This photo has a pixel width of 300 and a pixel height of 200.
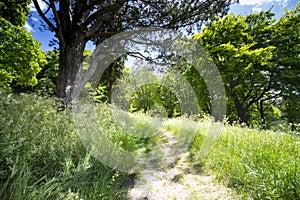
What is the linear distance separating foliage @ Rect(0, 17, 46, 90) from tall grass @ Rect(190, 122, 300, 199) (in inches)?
365

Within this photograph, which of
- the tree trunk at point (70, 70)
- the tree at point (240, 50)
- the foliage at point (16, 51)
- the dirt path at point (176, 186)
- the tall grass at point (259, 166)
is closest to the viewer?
the tall grass at point (259, 166)

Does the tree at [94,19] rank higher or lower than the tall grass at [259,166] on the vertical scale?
higher

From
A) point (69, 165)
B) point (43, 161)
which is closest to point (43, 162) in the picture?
point (43, 161)

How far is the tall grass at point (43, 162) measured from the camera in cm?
136

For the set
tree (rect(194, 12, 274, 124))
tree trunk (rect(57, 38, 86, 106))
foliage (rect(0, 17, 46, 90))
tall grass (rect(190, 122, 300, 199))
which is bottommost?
tall grass (rect(190, 122, 300, 199))

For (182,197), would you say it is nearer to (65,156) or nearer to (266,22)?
(65,156)

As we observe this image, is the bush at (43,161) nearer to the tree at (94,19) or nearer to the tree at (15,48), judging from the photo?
the tree at (94,19)

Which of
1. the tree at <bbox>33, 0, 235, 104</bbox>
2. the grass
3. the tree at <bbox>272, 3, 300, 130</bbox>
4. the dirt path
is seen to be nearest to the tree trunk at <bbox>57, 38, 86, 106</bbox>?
the tree at <bbox>33, 0, 235, 104</bbox>

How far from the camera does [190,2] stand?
525 centimetres

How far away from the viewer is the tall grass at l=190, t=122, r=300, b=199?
1.83 m

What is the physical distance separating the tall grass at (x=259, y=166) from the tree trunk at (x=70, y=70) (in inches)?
148

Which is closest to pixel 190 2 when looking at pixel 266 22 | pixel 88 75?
pixel 88 75

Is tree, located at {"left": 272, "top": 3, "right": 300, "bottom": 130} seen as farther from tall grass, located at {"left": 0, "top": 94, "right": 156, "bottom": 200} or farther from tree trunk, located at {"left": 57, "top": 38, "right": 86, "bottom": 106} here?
tall grass, located at {"left": 0, "top": 94, "right": 156, "bottom": 200}

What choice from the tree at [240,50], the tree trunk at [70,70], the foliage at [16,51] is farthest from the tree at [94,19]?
the tree at [240,50]
